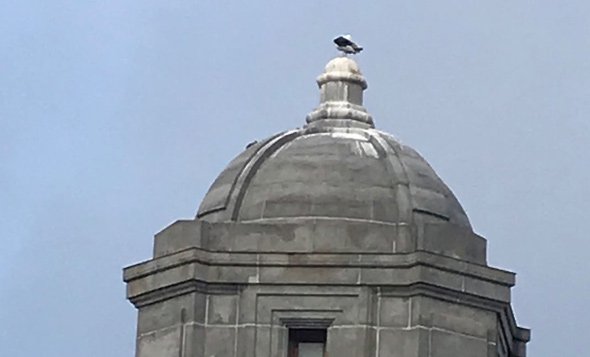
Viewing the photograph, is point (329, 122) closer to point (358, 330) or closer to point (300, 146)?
point (300, 146)

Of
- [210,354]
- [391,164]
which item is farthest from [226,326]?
[391,164]

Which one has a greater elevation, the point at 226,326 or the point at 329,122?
the point at 329,122

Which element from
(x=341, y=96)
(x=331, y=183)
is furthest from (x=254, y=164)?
(x=341, y=96)

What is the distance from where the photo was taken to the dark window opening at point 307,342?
67.8 metres

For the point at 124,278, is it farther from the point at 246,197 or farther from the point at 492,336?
the point at 492,336

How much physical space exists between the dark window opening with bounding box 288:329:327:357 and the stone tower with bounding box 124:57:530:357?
0.06 feet

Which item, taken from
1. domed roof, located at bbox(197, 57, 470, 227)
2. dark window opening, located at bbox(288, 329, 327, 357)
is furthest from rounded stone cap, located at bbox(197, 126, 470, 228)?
dark window opening, located at bbox(288, 329, 327, 357)

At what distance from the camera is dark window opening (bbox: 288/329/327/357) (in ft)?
222

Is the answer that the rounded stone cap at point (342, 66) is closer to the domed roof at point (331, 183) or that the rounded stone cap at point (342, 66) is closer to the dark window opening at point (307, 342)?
the domed roof at point (331, 183)

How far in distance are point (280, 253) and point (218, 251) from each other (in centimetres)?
123

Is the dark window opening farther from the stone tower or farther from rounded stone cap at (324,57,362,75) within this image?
rounded stone cap at (324,57,362,75)

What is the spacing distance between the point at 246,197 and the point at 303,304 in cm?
287

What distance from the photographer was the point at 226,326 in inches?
2667

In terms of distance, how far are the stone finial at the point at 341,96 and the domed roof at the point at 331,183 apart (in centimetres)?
42
